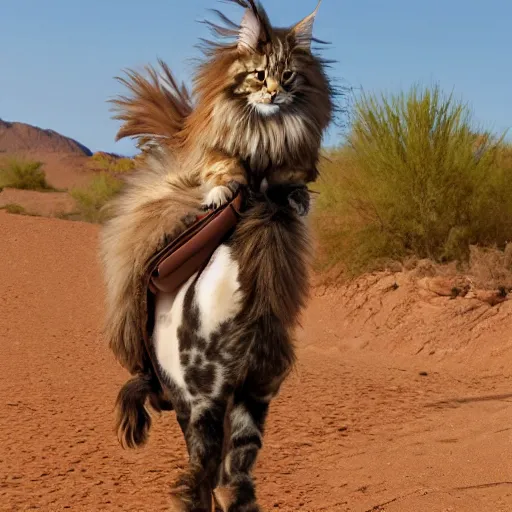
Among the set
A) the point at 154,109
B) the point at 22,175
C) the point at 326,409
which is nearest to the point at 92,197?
the point at 22,175

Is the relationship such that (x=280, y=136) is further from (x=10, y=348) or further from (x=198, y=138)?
(x=10, y=348)

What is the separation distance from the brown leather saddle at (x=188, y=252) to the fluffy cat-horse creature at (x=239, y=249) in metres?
0.03

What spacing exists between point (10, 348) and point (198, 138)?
630 cm

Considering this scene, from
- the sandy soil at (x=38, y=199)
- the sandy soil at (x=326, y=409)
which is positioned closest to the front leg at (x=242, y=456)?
the sandy soil at (x=326, y=409)

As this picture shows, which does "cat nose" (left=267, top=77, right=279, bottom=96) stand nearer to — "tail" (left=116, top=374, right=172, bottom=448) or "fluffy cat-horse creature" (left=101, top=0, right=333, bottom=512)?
"fluffy cat-horse creature" (left=101, top=0, right=333, bottom=512)

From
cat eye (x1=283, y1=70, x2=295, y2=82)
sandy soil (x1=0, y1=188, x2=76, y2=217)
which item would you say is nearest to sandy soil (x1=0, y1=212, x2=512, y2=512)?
cat eye (x1=283, y1=70, x2=295, y2=82)

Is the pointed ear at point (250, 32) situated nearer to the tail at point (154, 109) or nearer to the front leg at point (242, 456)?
the tail at point (154, 109)

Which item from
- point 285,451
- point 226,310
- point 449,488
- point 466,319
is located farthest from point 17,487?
point 466,319

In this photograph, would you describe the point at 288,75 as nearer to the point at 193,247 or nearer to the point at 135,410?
the point at 193,247

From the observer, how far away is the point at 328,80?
10.1 ft

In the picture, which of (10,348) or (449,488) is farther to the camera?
(10,348)

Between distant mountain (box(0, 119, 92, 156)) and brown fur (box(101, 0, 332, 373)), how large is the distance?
259 feet

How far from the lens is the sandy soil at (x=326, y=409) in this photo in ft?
16.8

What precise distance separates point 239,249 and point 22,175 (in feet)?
93.5
